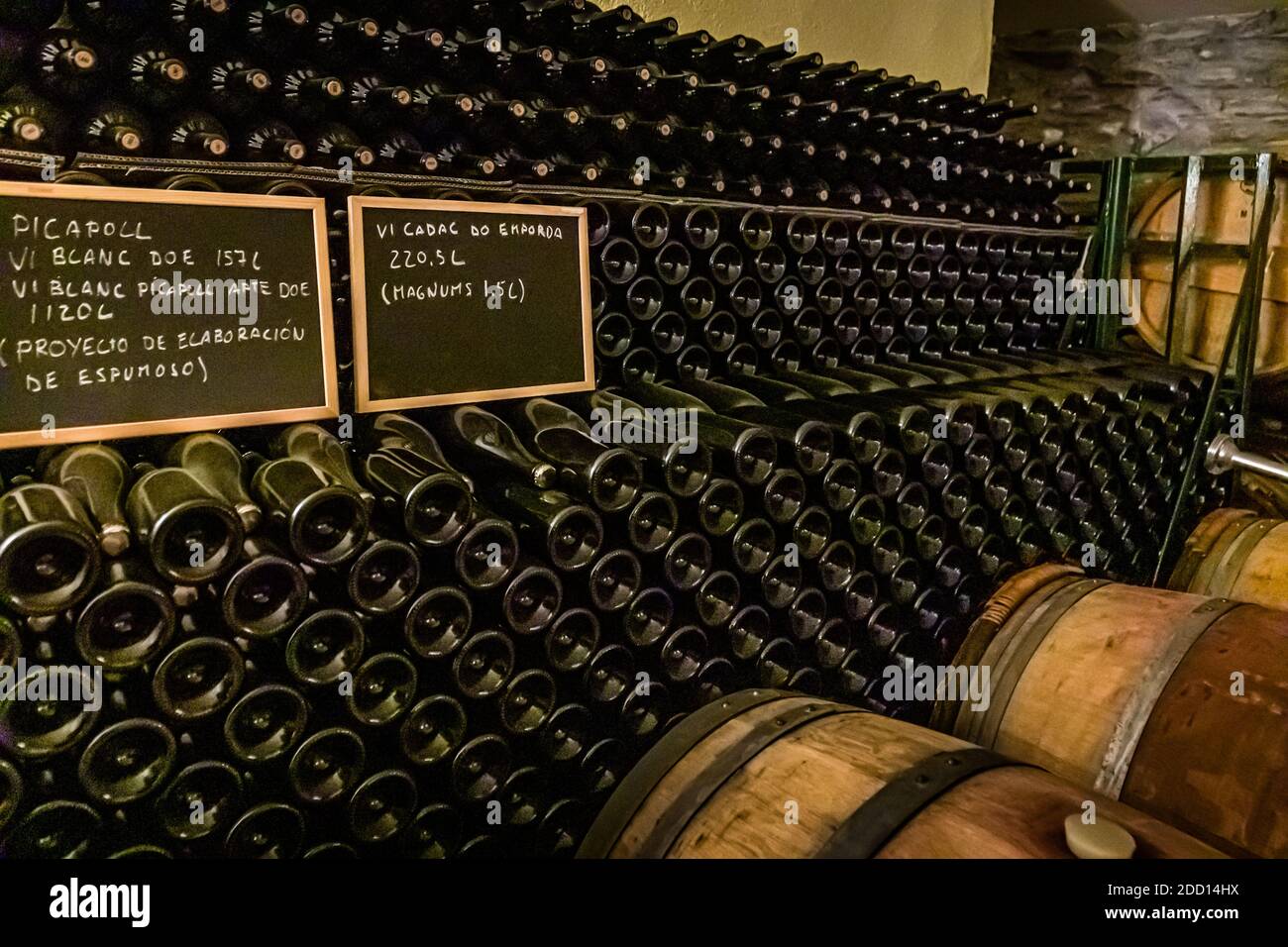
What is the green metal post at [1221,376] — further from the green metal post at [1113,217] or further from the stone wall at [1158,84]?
the stone wall at [1158,84]

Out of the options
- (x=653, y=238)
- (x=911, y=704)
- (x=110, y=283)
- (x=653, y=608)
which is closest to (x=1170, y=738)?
(x=911, y=704)

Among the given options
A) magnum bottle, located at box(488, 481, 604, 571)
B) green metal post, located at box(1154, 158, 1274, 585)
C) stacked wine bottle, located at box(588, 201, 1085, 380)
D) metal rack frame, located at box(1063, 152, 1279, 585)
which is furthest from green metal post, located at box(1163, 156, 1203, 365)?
magnum bottle, located at box(488, 481, 604, 571)

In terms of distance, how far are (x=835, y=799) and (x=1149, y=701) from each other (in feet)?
2.97

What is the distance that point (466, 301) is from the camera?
5.81 feet

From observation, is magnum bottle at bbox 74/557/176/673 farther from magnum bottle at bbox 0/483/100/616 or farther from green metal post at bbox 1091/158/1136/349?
green metal post at bbox 1091/158/1136/349

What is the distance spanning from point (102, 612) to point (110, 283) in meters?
0.56

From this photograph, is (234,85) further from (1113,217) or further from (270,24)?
(1113,217)

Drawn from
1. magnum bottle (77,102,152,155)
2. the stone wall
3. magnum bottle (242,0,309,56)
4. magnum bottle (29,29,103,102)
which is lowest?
magnum bottle (77,102,152,155)

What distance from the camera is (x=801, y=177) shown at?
7.84 feet

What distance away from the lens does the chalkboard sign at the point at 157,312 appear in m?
1.29

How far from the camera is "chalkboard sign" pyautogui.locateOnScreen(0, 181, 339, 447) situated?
1290mm

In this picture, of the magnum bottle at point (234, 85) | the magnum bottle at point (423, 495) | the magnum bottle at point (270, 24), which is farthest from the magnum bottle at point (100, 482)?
the magnum bottle at point (270, 24)

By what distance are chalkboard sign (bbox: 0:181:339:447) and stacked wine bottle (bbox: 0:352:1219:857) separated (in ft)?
0.23
